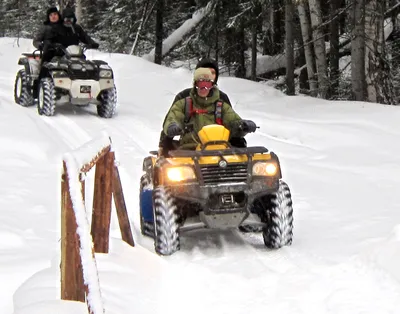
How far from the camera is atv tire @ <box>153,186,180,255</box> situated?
499 cm

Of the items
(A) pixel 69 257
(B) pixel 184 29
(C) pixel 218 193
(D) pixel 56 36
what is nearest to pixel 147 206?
(C) pixel 218 193

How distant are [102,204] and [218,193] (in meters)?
0.96

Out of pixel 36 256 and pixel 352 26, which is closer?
pixel 36 256

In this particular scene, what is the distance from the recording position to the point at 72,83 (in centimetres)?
1123

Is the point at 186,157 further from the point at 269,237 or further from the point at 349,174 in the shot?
the point at 349,174

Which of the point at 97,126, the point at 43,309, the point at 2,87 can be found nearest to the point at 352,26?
the point at 97,126

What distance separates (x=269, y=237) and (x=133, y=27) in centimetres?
1729

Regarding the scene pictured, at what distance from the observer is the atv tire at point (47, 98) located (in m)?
11.1

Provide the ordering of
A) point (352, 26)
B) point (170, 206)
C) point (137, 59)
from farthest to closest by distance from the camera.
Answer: point (137, 59) → point (352, 26) → point (170, 206)

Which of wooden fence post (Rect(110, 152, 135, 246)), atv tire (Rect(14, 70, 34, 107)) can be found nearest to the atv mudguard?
atv tire (Rect(14, 70, 34, 107))

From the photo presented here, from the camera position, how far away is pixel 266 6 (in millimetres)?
16547

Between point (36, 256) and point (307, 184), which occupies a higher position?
point (36, 256)

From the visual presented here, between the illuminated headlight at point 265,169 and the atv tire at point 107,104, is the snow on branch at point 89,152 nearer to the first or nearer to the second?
the illuminated headlight at point 265,169

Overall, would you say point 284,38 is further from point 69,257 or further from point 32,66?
point 69,257
